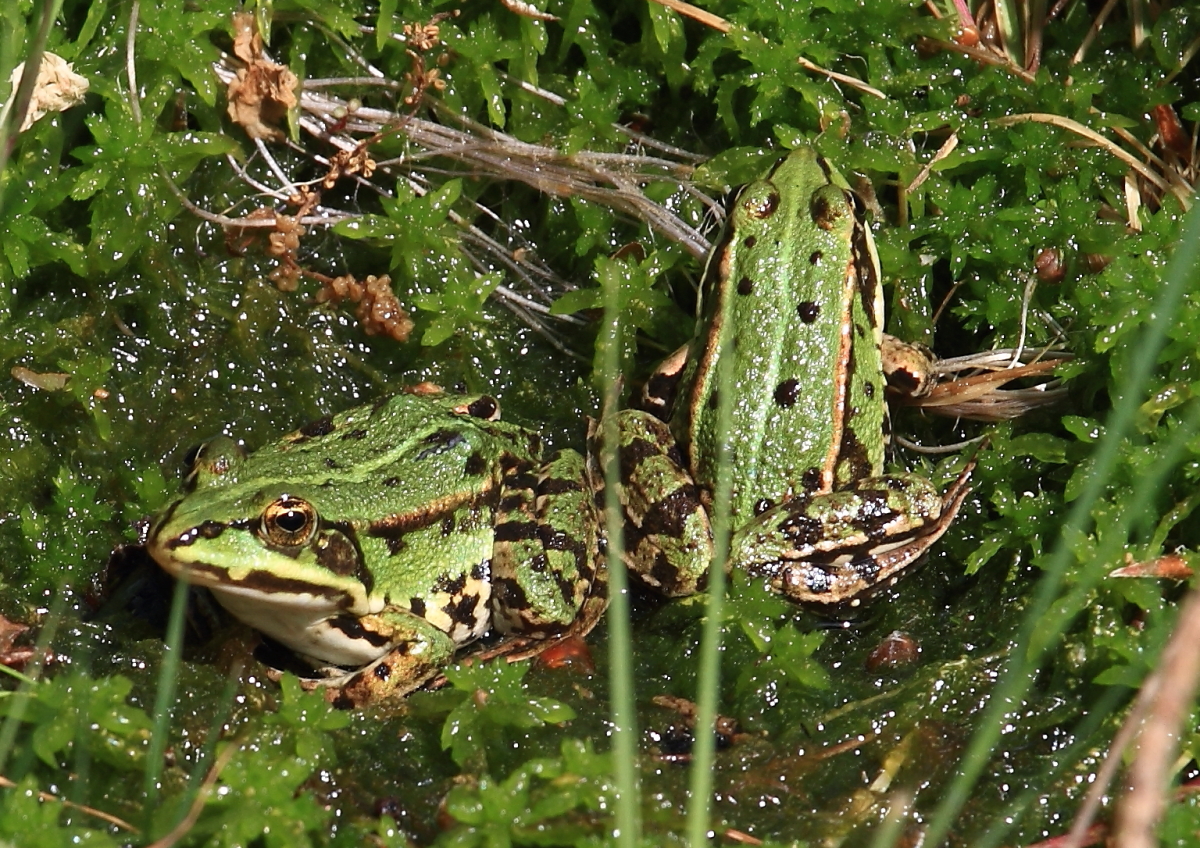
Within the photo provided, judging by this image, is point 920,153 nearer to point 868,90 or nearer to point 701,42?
point 868,90

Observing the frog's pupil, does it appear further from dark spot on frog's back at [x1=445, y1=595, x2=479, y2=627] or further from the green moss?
dark spot on frog's back at [x1=445, y1=595, x2=479, y2=627]

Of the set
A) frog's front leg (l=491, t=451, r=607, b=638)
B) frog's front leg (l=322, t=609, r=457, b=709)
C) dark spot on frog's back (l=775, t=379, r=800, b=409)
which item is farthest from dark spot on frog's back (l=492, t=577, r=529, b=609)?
dark spot on frog's back (l=775, t=379, r=800, b=409)

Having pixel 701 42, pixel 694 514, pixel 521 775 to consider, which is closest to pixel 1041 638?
pixel 694 514

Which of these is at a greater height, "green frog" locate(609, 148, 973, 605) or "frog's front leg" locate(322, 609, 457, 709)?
"green frog" locate(609, 148, 973, 605)

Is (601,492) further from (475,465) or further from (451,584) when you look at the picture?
(451,584)

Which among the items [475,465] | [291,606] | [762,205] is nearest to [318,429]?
[475,465]

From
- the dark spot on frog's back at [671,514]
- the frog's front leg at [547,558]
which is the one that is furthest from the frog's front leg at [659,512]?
the frog's front leg at [547,558]
